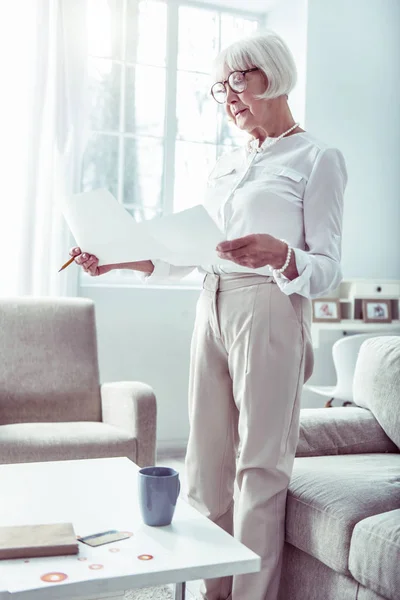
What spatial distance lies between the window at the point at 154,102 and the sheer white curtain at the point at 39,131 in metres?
0.32

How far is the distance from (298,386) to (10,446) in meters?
1.14

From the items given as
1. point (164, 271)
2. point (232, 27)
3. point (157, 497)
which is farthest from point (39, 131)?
point (157, 497)

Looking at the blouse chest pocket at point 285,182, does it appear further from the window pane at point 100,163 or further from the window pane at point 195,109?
the window pane at point 195,109

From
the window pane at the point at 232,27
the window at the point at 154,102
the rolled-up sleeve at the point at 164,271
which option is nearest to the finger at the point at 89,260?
the rolled-up sleeve at the point at 164,271

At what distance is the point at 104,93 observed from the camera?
4184 mm

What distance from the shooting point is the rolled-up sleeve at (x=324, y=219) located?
5.15 ft

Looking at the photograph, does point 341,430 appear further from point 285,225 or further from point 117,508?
point 117,508

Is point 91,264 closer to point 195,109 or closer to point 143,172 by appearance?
point 143,172

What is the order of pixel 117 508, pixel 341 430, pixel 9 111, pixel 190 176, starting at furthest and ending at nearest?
1. pixel 190 176
2. pixel 9 111
3. pixel 341 430
4. pixel 117 508

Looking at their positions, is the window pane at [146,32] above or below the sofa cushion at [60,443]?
above

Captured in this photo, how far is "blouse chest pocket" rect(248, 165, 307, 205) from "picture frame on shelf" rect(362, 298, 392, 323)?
273 cm

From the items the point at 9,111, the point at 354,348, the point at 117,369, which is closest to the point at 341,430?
the point at 354,348

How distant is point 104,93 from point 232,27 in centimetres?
101

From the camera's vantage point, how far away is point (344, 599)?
5.32 feet
